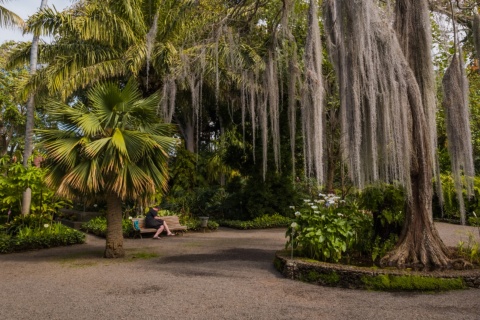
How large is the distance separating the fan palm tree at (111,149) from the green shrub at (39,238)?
108 inches

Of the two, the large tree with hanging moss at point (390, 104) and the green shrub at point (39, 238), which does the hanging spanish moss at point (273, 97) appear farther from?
the green shrub at point (39, 238)

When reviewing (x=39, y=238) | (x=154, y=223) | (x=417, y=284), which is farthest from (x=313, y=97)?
(x=39, y=238)

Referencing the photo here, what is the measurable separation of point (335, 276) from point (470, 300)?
5.75 feet

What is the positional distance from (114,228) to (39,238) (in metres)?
3.00

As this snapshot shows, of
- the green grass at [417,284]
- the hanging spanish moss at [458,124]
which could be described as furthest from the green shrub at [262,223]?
the green grass at [417,284]

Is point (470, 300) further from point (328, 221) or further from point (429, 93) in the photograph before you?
point (429, 93)

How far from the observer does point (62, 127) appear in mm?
8359

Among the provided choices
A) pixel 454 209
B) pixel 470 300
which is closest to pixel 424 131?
pixel 470 300

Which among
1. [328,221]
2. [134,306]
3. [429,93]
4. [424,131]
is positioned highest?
[429,93]

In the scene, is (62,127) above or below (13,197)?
above

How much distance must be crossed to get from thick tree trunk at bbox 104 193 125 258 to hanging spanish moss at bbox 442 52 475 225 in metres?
6.35

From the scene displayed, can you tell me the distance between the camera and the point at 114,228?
27.7ft

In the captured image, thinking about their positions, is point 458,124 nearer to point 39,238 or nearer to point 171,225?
point 171,225

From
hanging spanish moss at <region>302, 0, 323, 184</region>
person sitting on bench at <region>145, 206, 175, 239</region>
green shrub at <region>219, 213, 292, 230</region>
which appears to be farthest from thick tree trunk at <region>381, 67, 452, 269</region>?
green shrub at <region>219, 213, 292, 230</region>
